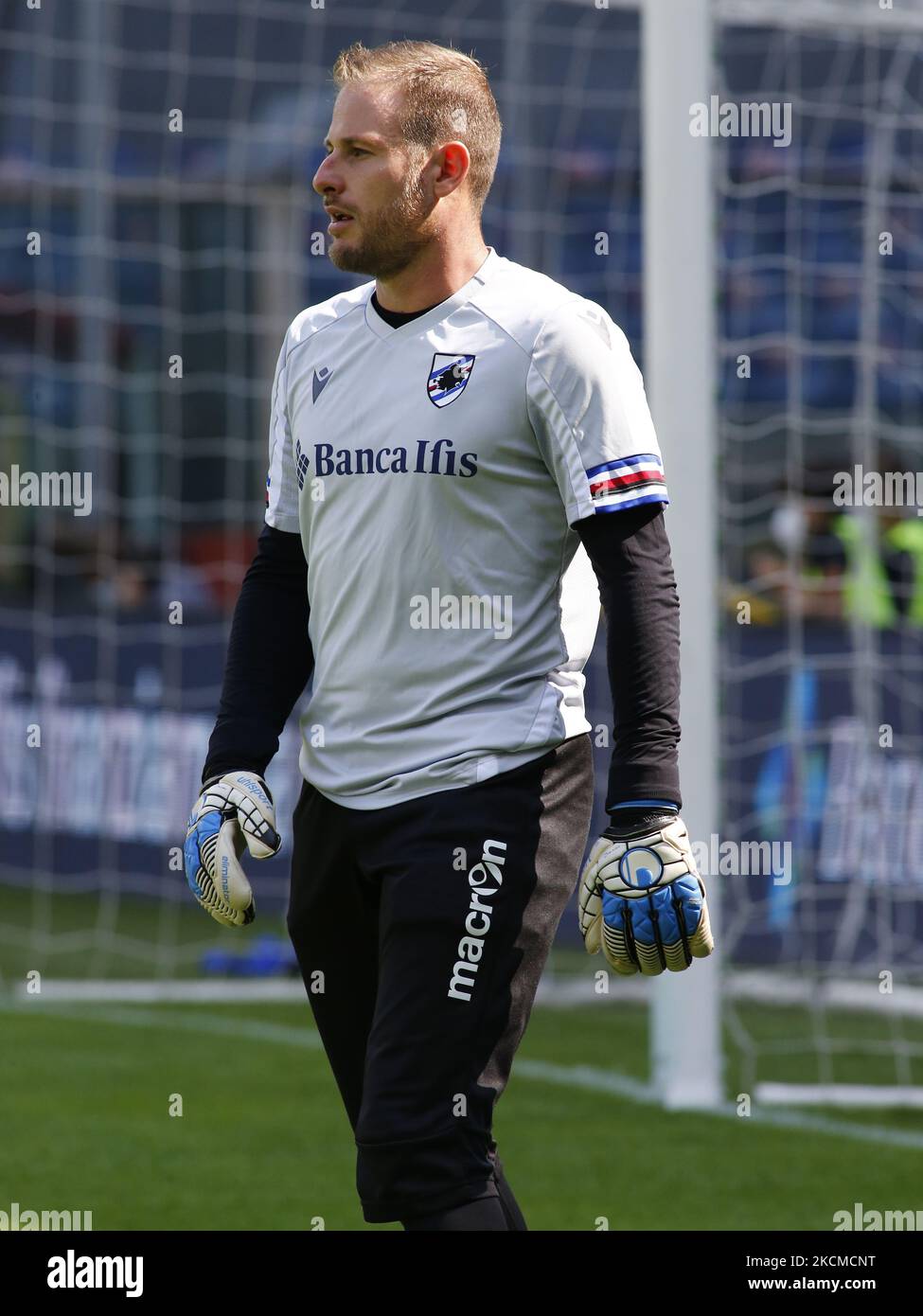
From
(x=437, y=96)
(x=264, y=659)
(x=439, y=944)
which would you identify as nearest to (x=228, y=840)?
(x=264, y=659)

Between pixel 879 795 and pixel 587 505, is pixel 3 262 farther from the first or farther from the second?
pixel 587 505

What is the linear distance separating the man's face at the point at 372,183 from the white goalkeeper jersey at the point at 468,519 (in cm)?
12

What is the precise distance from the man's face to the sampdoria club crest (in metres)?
0.16

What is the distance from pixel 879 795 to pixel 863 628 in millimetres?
542

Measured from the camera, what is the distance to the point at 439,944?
2.72m

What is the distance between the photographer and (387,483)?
9.32 feet

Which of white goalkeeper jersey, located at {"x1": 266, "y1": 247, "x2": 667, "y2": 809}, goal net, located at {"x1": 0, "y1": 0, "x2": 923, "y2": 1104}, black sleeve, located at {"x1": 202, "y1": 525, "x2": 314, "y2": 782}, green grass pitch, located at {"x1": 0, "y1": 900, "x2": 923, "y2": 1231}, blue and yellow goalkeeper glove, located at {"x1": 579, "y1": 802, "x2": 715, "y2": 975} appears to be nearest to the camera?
blue and yellow goalkeeper glove, located at {"x1": 579, "y1": 802, "x2": 715, "y2": 975}

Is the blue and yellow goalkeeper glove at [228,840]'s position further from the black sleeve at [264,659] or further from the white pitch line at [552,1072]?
the white pitch line at [552,1072]

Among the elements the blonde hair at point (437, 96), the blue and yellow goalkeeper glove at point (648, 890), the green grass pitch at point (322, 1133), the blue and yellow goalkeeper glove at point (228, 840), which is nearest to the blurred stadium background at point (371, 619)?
the green grass pitch at point (322, 1133)

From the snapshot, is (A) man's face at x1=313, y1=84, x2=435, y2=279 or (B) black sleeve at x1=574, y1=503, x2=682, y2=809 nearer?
(B) black sleeve at x1=574, y1=503, x2=682, y2=809

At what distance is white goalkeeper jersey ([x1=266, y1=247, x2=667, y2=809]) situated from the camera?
2783 mm

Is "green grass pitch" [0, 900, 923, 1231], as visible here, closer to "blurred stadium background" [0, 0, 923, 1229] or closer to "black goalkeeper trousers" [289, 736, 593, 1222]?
"blurred stadium background" [0, 0, 923, 1229]

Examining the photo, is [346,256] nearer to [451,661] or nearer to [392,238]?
[392,238]

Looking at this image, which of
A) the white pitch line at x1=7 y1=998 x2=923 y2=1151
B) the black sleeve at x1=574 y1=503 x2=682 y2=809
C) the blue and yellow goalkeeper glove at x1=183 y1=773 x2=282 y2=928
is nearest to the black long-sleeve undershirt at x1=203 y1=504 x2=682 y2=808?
the black sleeve at x1=574 y1=503 x2=682 y2=809
